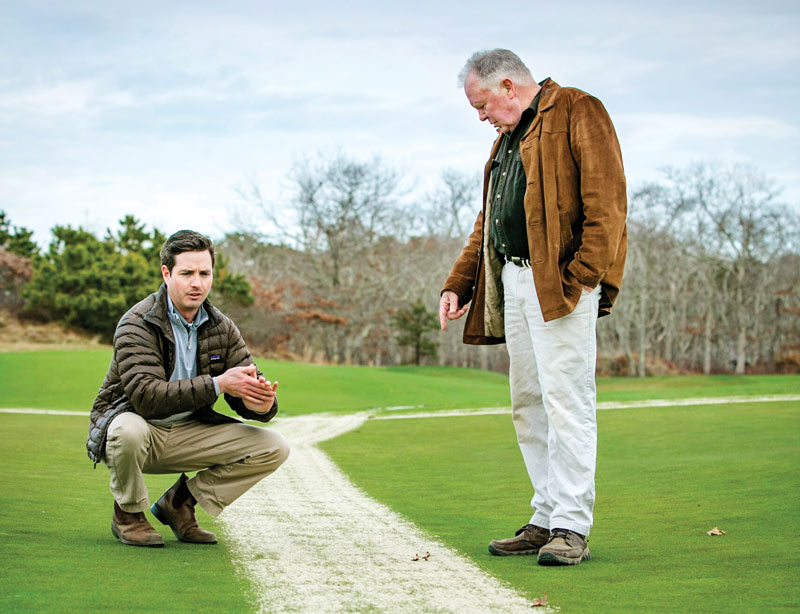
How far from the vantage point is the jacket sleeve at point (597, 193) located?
3.77m

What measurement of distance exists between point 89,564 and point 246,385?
3.17 feet

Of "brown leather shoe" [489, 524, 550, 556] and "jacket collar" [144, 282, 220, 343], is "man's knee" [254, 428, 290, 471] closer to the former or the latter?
"jacket collar" [144, 282, 220, 343]

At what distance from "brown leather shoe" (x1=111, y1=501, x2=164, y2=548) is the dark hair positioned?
3.77 feet

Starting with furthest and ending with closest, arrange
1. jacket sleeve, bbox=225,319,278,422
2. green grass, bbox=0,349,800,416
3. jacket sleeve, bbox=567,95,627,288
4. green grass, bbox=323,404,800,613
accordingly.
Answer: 1. green grass, bbox=0,349,800,416
2. jacket sleeve, bbox=225,319,278,422
3. jacket sleeve, bbox=567,95,627,288
4. green grass, bbox=323,404,800,613

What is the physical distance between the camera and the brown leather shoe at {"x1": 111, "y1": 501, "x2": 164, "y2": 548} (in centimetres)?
404

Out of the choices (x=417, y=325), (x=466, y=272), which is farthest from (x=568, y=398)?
(x=417, y=325)

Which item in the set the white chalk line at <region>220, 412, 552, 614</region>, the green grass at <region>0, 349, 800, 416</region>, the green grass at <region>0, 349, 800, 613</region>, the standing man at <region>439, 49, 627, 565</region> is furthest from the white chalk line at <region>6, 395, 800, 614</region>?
the green grass at <region>0, 349, 800, 416</region>

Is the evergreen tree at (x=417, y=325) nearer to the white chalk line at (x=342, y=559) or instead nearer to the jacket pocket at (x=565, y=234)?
the white chalk line at (x=342, y=559)

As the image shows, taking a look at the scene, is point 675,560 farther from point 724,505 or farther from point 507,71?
point 507,71

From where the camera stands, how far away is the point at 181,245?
4160 millimetres

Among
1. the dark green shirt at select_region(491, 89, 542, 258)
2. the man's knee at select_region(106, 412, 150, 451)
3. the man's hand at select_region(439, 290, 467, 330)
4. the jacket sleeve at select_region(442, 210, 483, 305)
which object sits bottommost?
the man's knee at select_region(106, 412, 150, 451)

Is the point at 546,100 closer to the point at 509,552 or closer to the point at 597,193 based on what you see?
the point at 597,193

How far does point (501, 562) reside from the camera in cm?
381

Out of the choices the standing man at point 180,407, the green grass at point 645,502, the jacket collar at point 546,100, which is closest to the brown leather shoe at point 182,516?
the standing man at point 180,407
